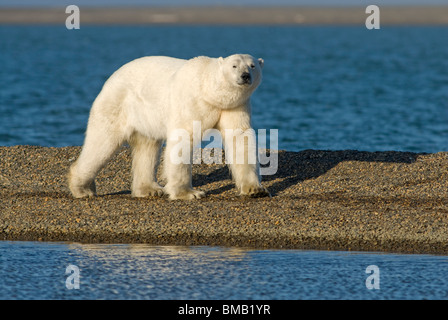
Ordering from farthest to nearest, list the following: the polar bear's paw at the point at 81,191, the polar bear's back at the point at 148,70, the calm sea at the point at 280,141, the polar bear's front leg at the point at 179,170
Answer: the polar bear's paw at the point at 81,191
the polar bear's back at the point at 148,70
the polar bear's front leg at the point at 179,170
the calm sea at the point at 280,141

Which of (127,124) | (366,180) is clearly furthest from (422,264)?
(127,124)

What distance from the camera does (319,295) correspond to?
5922 mm

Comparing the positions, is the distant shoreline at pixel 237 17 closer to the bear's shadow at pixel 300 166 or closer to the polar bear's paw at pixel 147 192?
the bear's shadow at pixel 300 166

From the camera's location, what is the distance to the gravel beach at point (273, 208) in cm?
734

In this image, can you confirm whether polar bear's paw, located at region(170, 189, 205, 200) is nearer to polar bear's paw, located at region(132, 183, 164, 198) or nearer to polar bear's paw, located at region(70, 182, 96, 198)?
polar bear's paw, located at region(132, 183, 164, 198)

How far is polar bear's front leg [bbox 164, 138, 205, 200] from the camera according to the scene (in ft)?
28.3

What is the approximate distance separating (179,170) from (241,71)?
1.23m

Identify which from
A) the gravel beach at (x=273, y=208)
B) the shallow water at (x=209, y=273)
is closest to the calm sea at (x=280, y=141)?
the shallow water at (x=209, y=273)

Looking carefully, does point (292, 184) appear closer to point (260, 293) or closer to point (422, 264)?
point (422, 264)

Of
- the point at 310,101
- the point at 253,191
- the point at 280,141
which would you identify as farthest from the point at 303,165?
the point at 310,101

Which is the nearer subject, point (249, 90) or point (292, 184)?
point (249, 90)

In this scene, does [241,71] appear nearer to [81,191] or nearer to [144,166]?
[144,166]

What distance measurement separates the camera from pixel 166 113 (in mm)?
8844
